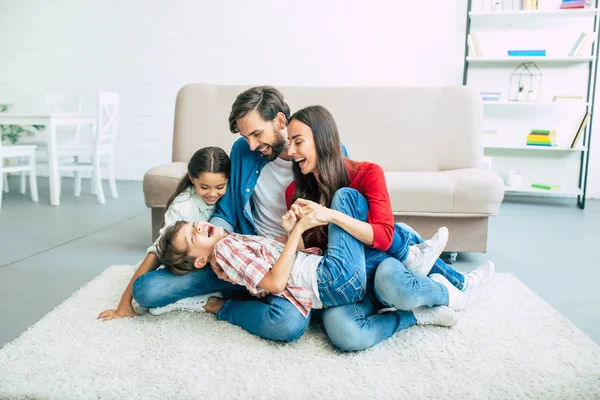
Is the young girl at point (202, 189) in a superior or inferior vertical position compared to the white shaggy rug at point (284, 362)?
superior

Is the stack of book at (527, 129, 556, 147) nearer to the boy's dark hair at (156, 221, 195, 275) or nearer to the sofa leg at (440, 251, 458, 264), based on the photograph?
the sofa leg at (440, 251, 458, 264)

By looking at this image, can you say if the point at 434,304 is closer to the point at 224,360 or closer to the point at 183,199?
the point at 224,360

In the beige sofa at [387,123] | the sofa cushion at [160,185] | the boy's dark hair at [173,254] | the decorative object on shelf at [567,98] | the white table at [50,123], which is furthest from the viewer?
the decorative object on shelf at [567,98]

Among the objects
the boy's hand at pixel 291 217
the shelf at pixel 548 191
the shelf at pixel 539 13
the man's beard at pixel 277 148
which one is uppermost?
the shelf at pixel 539 13

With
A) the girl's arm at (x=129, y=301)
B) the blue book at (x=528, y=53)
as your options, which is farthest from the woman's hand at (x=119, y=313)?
the blue book at (x=528, y=53)

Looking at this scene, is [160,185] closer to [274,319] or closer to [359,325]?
[274,319]

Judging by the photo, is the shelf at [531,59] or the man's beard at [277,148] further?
the shelf at [531,59]

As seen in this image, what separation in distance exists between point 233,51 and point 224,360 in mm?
4178

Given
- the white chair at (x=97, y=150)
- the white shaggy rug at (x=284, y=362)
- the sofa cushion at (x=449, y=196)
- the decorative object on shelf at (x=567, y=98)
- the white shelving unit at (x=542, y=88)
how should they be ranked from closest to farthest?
1. the white shaggy rug at (x=284, y=362)
2. the sofa cushion at (x=449, y=196)
3. the white chair at (x=97, y=150)
4. the decorative object on shelf at (x=567, y=98)
5. the white shelving unit at (x=542, y=88)

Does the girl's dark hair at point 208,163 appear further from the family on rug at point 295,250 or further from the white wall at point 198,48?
the white wall at point 198,48

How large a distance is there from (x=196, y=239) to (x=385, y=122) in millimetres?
1737

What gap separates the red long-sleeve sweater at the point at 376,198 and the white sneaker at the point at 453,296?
32 centimetres

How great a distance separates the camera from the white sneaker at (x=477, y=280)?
2.10 metres

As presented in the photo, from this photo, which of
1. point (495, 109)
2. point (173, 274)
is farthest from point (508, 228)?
point (173, 274)
